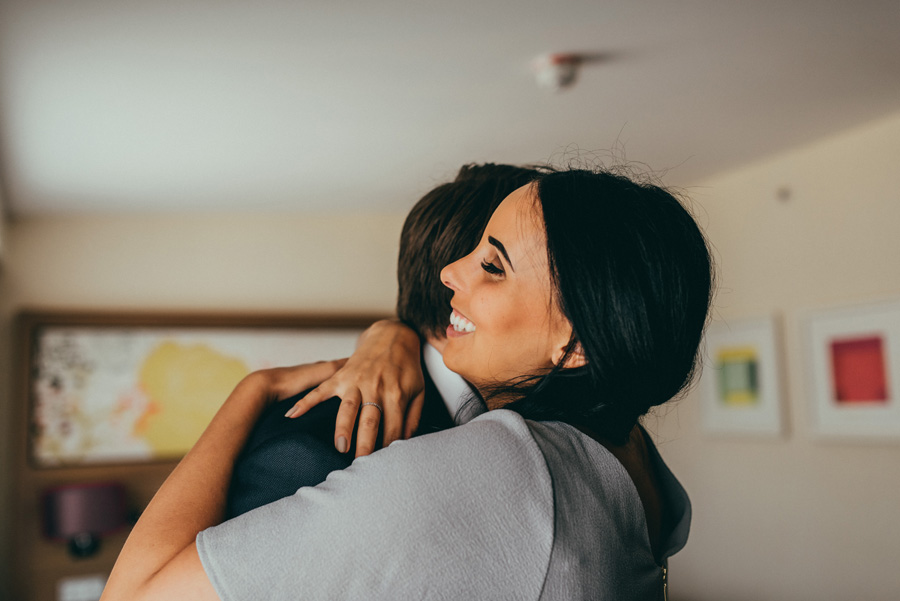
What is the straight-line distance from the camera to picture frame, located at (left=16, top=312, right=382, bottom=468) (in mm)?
3881

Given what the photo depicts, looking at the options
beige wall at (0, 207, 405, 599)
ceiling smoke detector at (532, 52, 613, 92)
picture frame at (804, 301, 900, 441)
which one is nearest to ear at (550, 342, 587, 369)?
ceiling smoke detector at (532, 52, 613, 92)

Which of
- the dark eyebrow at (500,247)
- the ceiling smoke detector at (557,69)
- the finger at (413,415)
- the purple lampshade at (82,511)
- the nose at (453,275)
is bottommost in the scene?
the purple lampshade at (82,511)

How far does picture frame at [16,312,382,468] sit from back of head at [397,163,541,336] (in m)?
3.12

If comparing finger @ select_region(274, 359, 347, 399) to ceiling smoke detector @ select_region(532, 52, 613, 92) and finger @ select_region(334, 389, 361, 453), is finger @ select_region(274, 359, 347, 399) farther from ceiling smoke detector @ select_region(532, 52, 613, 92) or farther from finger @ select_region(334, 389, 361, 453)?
ceiling smoke detector @ select_region(532, 52, 613, 92)

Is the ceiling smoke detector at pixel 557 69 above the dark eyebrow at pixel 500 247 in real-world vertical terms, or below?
above

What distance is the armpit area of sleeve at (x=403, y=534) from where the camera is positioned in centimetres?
68

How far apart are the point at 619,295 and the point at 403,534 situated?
40 centimetres

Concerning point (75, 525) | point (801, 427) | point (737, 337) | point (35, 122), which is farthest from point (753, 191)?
point (75, 525)

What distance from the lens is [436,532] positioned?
2.28 ft

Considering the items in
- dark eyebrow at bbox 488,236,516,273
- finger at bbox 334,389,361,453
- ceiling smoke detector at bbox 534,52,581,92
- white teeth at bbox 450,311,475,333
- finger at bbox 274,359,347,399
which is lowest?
finger at bbox 334,389,361,453

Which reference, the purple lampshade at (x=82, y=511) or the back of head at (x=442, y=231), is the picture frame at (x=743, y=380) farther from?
the purple lampshade at (x=82, y=511)

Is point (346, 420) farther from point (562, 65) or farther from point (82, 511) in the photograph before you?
point (82, 511)

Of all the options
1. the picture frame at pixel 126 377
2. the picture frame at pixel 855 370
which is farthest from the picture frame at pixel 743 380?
the picture frame at pixel 126 377

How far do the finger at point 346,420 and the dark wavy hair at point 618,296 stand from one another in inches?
8.6
